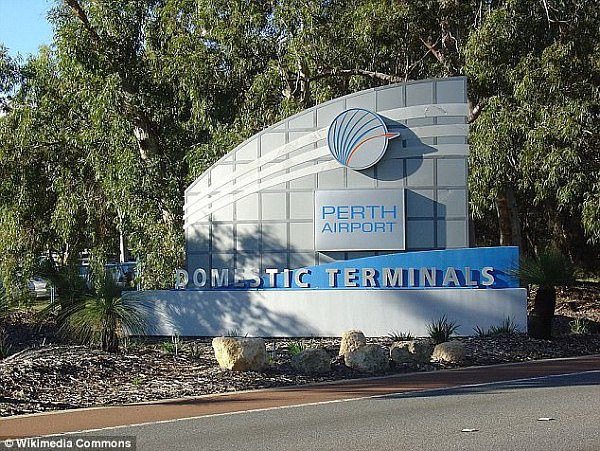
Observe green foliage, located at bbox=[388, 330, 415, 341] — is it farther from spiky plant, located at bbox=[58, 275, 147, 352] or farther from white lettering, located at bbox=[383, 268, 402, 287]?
spiky plant, located at bbox=[58, 275, 147, 352]

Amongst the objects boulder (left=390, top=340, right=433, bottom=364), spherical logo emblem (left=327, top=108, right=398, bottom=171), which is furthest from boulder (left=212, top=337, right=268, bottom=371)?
spherical logo emblem (left=327, top=108, right=398, bottom=171)

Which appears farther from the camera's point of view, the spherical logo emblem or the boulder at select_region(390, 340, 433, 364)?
the spherical logo emblem

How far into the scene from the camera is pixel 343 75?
2762cm

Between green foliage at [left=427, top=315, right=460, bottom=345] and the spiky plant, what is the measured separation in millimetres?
5756

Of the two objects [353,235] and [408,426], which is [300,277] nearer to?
[353,235]

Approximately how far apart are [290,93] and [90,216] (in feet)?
23.2

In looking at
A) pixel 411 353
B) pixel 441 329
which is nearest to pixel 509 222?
pixel 441 329

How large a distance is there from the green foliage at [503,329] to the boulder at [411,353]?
11.5 ft

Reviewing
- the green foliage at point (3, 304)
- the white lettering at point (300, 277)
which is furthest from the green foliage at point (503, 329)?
the green foliage at point (3, 304)

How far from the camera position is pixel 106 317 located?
15.4 metres

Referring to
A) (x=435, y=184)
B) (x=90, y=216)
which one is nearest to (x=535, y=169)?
(x=435, y=184)

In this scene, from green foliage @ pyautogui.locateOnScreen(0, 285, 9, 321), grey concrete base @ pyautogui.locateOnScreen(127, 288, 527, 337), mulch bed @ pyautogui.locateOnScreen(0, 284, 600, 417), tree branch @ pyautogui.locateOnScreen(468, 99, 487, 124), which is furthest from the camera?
tree branch @ pyautogui.locateOnScreen(468, 99, 487, 124)

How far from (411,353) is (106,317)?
532cm

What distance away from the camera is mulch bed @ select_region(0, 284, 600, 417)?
486 inches
